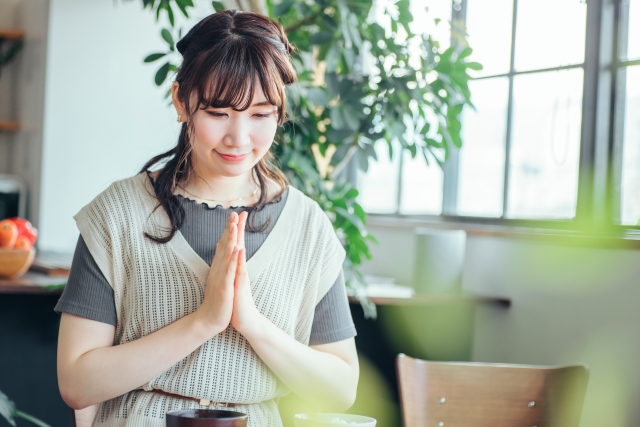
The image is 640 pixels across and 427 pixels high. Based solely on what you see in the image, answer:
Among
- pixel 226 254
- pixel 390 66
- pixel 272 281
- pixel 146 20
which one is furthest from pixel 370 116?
pixel 146 20

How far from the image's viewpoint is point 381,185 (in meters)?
3.49

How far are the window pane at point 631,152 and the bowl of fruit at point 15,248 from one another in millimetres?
1799

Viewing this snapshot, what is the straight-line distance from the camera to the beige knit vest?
3.71ft

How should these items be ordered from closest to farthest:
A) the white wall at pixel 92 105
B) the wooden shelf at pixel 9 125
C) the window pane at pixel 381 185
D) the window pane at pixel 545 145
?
the window pane at pixel 545 145, the window pane at pixel 381 185, the white wall at pixel 92 105, the wooden shelf at pixel 9 125

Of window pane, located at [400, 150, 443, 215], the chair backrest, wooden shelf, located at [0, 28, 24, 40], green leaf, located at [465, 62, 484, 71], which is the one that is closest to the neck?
the chair backrest

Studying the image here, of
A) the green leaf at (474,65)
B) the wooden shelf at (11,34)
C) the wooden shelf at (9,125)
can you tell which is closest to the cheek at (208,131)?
the green leaf at (474,65)

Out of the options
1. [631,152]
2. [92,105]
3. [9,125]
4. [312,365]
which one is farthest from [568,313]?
[9,125]

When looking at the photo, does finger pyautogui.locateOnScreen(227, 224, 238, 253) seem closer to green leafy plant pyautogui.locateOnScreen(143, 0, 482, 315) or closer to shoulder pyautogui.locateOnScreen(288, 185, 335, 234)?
shoulder pyautogui.locateOnScreen(288, 185, 335, 234)

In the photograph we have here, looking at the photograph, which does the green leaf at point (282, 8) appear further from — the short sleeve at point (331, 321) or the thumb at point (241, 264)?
the thumb at point (241, 264)

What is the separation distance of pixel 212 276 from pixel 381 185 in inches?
97.8

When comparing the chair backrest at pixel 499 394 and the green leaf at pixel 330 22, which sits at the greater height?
the green leaf at pixel 330 22

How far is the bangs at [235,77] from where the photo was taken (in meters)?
1.07

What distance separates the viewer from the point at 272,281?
3.94 ft

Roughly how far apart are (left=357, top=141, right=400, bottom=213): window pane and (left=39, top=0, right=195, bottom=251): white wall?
1.10 metres
